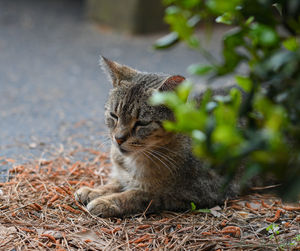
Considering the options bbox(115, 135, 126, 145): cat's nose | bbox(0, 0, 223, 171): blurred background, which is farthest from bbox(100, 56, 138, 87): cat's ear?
bbox(0, 0, 223, 171): blurred background

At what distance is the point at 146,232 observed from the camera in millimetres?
2773

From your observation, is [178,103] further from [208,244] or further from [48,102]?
[48,102]

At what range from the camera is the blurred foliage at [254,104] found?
1323 millimetres

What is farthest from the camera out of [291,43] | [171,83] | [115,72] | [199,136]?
[115,72]

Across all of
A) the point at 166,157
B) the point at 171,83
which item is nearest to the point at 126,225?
the point at 166,157

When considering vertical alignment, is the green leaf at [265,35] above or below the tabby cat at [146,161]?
above

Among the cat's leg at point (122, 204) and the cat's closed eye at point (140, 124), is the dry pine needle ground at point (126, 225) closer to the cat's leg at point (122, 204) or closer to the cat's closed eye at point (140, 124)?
the cat's leg at point (122, 204)

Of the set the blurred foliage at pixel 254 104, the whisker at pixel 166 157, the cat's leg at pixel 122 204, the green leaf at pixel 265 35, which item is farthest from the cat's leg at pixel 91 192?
the green leaf at pixel 265 35

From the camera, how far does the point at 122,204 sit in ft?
9.91

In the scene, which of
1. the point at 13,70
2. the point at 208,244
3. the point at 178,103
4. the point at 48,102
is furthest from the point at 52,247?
the point at 13,70

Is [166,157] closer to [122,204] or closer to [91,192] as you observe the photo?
[122,204]

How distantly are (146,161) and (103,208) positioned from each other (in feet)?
1.62

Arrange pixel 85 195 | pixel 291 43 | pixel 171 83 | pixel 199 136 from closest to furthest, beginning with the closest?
pixel 199 136, pixel 291 43, pixel 171 83, pixel 85 195

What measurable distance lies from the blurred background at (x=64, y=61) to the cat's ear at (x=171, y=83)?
1.40m
